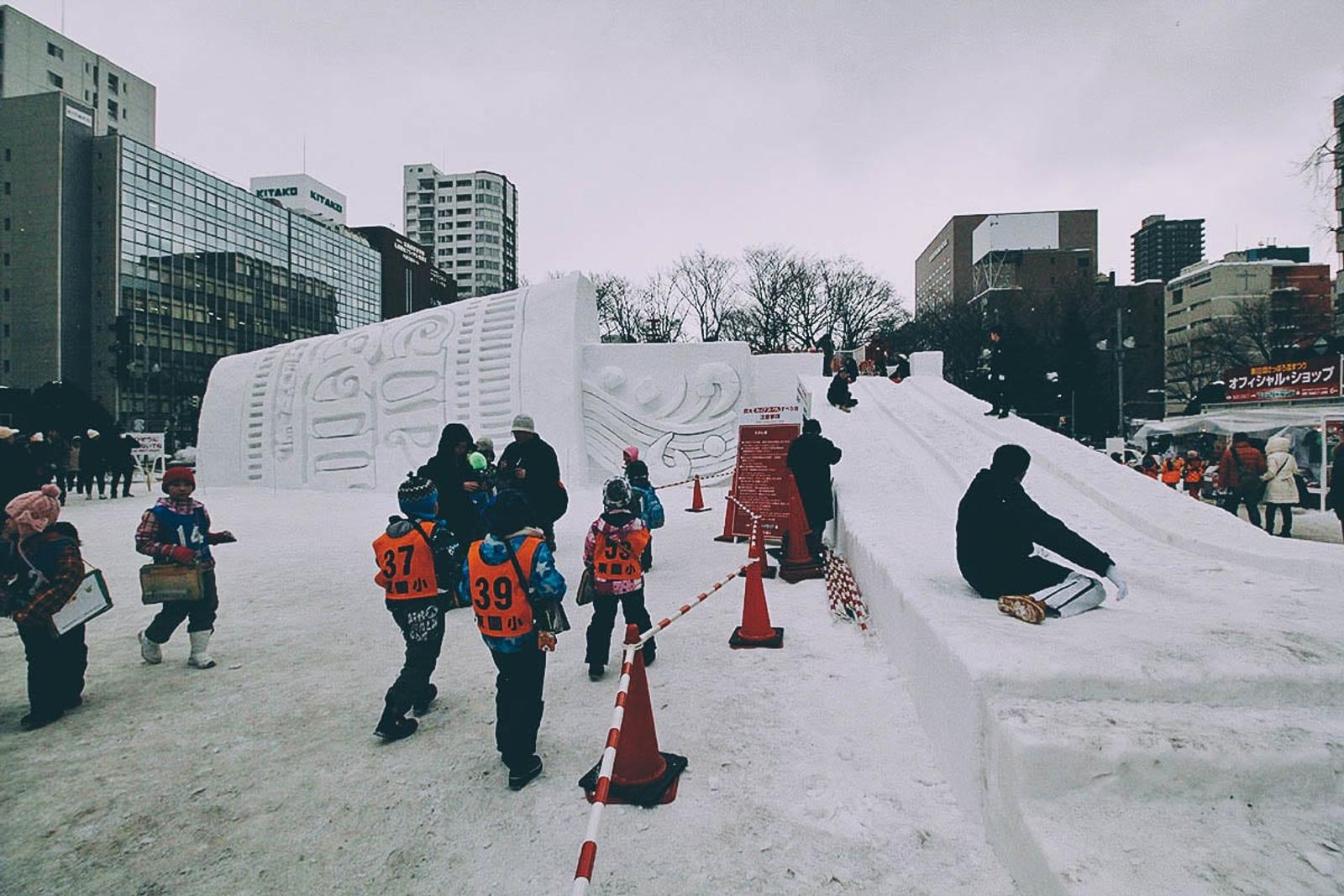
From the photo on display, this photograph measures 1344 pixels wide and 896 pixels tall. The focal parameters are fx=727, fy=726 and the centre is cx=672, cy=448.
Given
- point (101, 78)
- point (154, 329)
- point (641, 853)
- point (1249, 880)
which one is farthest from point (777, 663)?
point (101, 78)

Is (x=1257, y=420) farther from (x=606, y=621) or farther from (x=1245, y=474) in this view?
(x=606, y=621)

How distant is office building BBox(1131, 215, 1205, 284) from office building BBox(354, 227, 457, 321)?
303ft

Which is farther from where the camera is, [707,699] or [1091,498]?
[1091,498]

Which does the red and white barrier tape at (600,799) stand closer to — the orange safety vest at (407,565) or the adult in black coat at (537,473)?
the orange safety vest at (407,565)

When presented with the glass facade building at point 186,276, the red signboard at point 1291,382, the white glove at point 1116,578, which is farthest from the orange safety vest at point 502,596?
the glass facade building at point 186,276

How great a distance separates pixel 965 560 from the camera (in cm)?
405

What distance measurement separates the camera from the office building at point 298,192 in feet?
256

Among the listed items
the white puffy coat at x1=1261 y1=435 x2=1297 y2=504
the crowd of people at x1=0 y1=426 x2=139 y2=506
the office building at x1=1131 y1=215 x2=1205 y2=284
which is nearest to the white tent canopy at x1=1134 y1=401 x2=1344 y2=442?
the white puffy coat at x1=1261 y1=435 x2=1297 y2=504

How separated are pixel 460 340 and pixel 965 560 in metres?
13.4

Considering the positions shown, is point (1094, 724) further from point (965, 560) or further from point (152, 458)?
point (152, 458)

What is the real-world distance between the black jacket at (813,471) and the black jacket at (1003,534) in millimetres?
3605

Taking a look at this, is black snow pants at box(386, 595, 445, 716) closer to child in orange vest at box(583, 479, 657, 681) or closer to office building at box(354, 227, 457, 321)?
child in orange vest at box(583, 479, 657, 681)

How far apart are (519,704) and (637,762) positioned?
598mm

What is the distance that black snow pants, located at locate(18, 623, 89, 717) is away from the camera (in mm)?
3971
